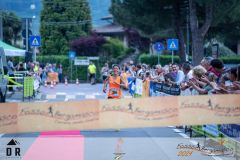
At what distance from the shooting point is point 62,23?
80.8m

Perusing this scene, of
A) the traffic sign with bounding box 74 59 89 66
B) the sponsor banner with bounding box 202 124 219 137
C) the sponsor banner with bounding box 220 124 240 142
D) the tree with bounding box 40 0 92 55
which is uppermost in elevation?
the tree with bounding box 40 0 92 55

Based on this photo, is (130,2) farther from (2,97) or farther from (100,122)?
(100,122)

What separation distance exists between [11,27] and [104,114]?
88.1 metres

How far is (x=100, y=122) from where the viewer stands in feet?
29.6

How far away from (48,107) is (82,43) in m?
65.6

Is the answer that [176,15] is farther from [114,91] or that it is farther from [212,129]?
[212,129]

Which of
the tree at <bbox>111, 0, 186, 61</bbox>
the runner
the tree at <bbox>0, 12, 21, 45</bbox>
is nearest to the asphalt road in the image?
the runner

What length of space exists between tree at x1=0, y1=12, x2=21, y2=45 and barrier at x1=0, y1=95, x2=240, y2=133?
84109mm

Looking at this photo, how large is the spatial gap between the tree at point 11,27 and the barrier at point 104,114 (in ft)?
276

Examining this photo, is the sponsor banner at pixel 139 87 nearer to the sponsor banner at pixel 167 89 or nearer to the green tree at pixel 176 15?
the sponsor banner at pixel 167 89

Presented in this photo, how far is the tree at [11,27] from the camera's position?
9375cm

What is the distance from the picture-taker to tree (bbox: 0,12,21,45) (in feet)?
308

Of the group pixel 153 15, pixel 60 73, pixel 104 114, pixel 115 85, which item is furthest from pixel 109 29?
pixel 104 114

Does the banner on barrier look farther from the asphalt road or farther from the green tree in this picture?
the green tree
